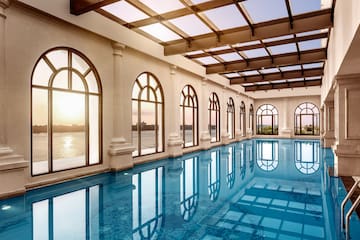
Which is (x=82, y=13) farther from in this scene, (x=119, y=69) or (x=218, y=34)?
(x=218, y=34)

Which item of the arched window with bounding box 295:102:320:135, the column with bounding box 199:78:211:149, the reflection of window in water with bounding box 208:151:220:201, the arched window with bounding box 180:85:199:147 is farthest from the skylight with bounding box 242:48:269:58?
the arched window with bounding box 295:102:320:135

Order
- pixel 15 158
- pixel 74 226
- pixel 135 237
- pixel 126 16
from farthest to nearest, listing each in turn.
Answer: pixel 126 16, pixel 15 158, pixel 74 226, pixel 135 237

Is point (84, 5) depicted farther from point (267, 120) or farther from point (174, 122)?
point (267, 120)

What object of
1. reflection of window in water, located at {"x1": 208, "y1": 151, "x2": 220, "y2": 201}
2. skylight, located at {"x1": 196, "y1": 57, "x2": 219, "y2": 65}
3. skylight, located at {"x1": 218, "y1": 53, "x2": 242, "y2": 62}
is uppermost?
skylight, located at {"x1": 196, "y1": 57, "x2": 219, "y2": 65}

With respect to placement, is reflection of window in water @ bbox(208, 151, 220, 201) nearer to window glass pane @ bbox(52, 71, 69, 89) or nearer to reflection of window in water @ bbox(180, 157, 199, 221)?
reflection of window in water @ bbox(180, 157, 199, 221)

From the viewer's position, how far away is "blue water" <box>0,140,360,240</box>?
134 inches

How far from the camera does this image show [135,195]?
5.14m

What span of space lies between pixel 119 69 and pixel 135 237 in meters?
5.83

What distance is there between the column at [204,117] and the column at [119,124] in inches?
224

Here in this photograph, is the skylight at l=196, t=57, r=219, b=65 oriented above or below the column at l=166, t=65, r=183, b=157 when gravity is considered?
above

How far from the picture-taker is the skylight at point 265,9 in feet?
20.8

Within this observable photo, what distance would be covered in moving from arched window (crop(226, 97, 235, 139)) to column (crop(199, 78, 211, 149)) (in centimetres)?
435

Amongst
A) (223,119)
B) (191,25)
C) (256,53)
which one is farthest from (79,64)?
(223,119)

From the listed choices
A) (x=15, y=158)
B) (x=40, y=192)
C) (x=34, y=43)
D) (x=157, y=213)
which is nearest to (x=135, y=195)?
(x=157, y=213)
